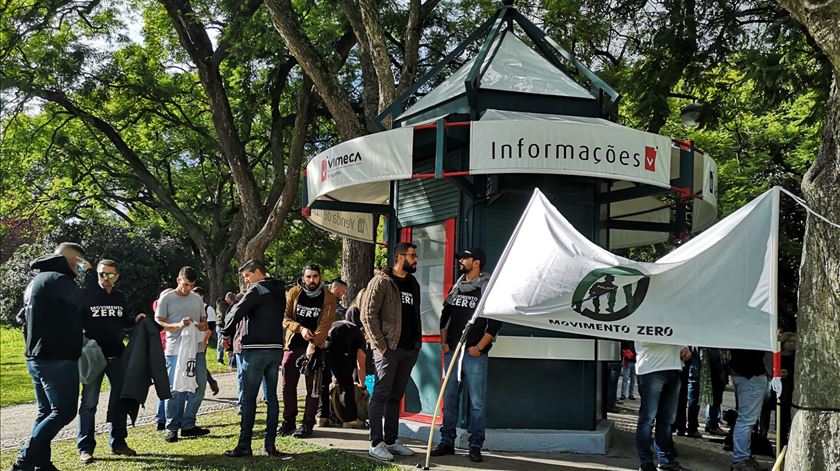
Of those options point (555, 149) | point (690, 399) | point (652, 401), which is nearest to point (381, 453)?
point (652, 401)

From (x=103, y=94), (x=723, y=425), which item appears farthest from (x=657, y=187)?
(x=103, y=94)

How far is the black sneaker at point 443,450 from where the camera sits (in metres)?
7.57

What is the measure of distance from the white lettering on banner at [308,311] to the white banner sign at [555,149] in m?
2.69

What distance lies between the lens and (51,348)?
6660 millimetres

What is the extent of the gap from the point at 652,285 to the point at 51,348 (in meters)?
5.07

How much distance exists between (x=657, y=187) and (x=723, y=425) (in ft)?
18.5

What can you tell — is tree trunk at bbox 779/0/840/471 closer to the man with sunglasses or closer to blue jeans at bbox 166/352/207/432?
the man with sunglasses

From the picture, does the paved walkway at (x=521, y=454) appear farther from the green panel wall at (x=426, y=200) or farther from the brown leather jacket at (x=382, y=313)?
the green panel wall at (x=426, y=200)

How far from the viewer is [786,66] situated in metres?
9.66

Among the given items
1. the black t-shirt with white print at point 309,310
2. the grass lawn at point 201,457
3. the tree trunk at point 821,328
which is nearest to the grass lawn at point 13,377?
the grass lawn at point 201,457

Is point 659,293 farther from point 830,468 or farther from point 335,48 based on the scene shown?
point 335,48

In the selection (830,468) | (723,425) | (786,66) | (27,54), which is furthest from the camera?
(27,54)

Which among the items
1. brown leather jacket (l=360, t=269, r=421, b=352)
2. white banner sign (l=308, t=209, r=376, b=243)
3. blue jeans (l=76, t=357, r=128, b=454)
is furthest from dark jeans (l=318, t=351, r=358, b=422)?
blue jeans (l=76, t=357, r=128, b=454)

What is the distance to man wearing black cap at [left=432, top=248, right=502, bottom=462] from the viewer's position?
24.3ft
